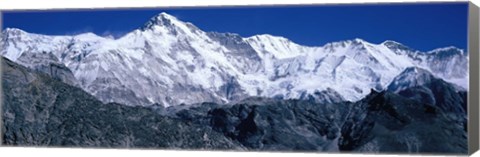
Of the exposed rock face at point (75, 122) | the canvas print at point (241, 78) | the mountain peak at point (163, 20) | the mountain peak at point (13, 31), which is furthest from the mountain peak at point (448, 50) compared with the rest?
the mountain peak at point (13, 31)

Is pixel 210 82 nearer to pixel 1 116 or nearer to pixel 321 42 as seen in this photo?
pixel 321 42

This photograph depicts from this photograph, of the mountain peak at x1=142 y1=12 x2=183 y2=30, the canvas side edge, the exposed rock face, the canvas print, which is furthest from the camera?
the exposed rock face

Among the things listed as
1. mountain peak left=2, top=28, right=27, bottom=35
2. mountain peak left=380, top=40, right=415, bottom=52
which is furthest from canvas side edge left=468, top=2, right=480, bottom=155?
mountain peak left=2, top=28, right=27, bottom=35

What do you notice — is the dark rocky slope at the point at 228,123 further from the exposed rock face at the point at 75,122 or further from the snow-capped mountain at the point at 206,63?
the snow-capped mountain at the point at 206,63

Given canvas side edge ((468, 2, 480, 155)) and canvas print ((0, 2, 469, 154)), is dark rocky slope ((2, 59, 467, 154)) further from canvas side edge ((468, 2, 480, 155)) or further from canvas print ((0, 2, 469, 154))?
canvas side edge ((468, 2, 480, 155))

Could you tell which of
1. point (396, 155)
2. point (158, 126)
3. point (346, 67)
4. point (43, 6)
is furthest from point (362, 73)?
point (43, 6)
